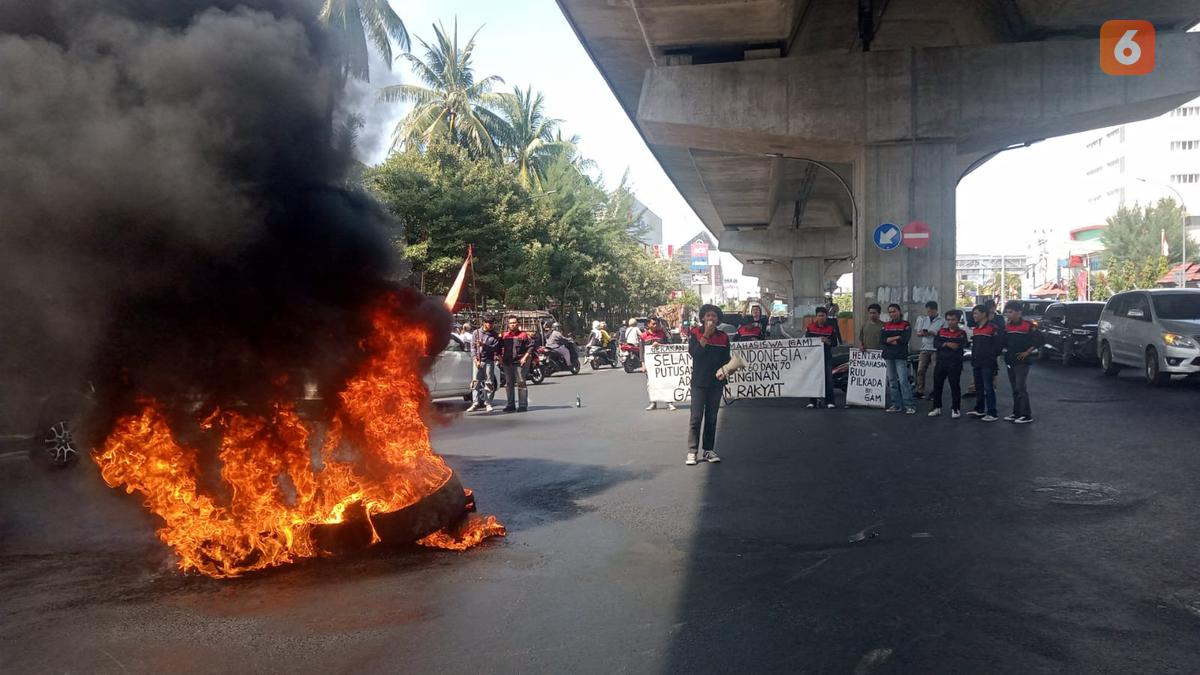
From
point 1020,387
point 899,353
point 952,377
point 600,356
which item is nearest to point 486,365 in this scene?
point 899,353

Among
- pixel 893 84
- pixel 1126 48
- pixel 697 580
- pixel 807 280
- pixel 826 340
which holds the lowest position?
pixel 697 580

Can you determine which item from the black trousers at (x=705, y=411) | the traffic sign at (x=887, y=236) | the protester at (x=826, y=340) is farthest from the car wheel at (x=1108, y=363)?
the black trousers at (x=705, y=411)

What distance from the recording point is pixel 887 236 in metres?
16.5

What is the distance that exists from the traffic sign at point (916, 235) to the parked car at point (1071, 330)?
20.6 feet

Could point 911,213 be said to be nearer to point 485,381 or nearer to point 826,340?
point 826,340

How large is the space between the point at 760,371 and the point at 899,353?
2.38 meters

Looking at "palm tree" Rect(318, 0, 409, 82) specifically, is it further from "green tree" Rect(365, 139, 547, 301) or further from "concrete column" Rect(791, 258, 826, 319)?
"concrete column" Rect(791, 258, 826, 319)

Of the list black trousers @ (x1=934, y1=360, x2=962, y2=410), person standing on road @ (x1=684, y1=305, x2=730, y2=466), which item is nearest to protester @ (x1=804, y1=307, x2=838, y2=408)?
black trousers @ (x1=934, y1=360, x2=962, y2=410)

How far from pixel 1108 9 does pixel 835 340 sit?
7023 millimetres

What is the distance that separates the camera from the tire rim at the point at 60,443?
9602mm

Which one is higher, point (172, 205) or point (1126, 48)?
→ point (1126, 48)

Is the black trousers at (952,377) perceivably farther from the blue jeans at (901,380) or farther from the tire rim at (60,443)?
the tire rim at (60,443)

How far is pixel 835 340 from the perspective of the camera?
49.1 feet

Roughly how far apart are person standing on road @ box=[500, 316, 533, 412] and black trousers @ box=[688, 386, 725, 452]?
654cm
